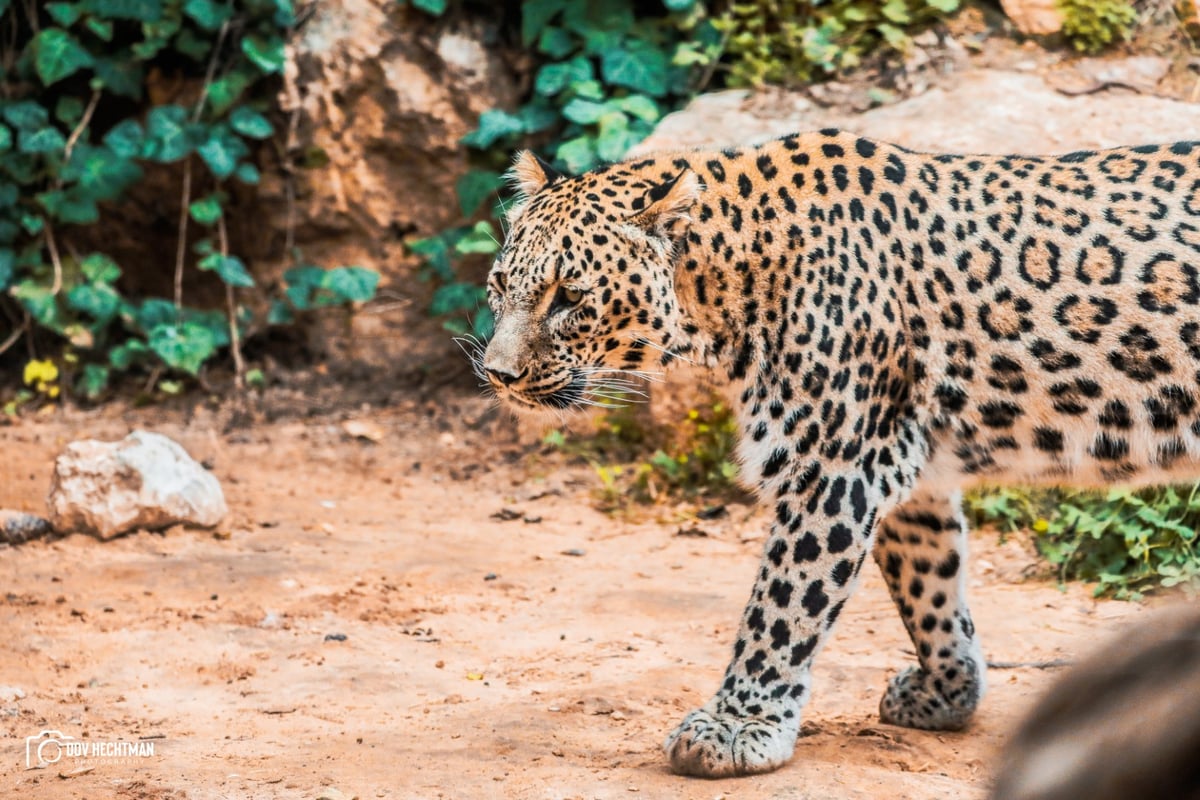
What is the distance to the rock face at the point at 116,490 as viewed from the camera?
8234 millimetres

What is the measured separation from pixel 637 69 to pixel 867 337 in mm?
5880

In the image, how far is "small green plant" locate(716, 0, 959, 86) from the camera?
10.5 metres

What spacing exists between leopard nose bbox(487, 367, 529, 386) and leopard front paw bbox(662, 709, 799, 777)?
1566 millimetres

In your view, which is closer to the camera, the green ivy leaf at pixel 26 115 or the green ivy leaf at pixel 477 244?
the green ivy leaf at pixel 477 244

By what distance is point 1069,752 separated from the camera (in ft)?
7.20

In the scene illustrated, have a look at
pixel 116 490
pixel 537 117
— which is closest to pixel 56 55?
pixel 537 117

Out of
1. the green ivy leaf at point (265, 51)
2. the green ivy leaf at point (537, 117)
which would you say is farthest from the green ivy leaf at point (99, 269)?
the green ivy leaf at point (537, 117)

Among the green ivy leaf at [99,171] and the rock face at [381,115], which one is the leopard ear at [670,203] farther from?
the green ivy leaf at [99,171]

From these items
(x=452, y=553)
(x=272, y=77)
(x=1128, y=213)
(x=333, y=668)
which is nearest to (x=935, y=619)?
(x=1128, y=213)

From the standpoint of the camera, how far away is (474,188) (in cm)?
1109

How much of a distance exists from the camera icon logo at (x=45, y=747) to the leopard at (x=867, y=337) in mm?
2245

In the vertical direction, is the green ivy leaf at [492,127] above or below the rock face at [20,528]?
above

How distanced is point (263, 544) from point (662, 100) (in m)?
4.89

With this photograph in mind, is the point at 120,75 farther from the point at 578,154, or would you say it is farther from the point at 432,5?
the point at 578,154
